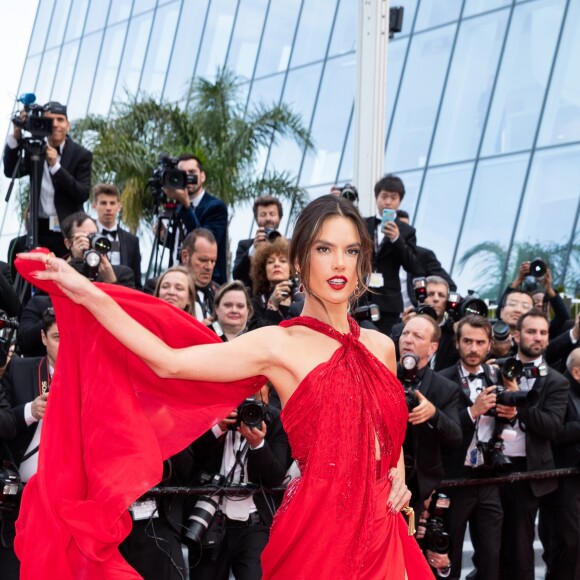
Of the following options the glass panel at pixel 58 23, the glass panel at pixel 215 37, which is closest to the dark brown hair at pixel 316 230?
the glass panel at pixel 215 37

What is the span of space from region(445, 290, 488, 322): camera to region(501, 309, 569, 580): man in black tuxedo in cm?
55

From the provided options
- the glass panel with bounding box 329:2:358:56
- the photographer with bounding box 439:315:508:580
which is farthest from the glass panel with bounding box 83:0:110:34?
the photographer with bounding box 439:315:508:580

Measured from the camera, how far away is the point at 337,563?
10.5ft

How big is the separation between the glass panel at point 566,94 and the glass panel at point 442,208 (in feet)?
4.73

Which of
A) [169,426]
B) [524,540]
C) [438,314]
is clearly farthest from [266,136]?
[169,426]

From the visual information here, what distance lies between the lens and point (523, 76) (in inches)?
612

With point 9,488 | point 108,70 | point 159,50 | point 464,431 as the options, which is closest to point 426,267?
point 464,431

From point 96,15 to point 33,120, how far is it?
66.7ft

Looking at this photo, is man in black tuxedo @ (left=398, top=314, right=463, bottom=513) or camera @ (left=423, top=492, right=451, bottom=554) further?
camera @ (left=423, top=492, right=451, bottom=554)

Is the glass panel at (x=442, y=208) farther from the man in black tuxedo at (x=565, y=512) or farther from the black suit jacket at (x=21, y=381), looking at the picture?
the black suit jacket at (x=21, y=381)

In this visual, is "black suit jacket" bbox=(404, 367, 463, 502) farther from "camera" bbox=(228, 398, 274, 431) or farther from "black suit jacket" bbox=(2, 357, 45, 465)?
"black suit jacket" bbox=(2, 357, 45, 465)

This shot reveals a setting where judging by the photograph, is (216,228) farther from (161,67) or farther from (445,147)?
(161,67)

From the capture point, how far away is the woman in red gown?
3197 mm

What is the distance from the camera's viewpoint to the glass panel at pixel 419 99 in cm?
1673
